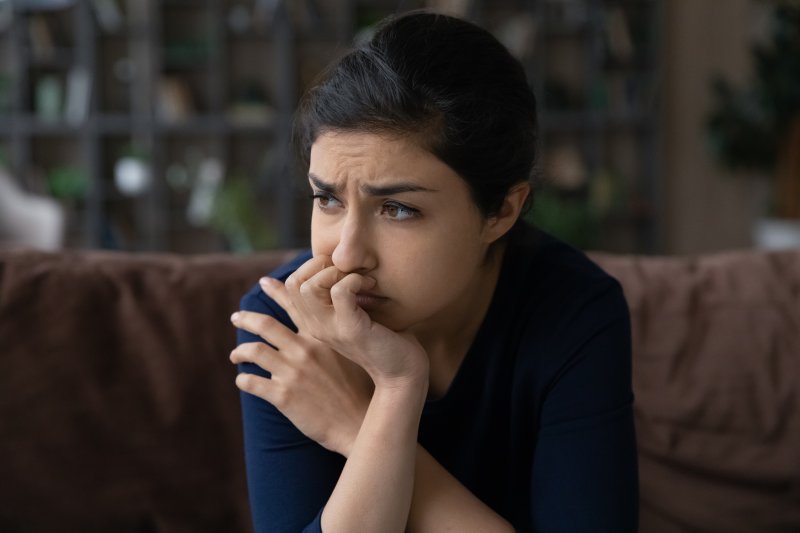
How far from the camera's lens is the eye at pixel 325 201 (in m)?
1.09

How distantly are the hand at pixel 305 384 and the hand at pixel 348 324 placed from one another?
0.12 ft

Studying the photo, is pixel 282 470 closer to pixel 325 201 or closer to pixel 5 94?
pixel 325 201

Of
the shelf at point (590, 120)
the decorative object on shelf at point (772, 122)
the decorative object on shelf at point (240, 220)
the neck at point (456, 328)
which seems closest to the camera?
the neck at point (456, 328)

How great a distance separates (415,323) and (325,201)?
0.21 meters

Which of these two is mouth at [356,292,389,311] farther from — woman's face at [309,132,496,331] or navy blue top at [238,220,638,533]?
navy blue top at [238,220,638,533]

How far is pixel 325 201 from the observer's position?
3.62ft

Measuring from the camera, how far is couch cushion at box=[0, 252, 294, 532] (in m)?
1.46

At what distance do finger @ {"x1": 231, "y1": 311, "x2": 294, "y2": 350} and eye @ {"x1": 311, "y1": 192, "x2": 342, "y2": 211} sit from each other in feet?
0.62

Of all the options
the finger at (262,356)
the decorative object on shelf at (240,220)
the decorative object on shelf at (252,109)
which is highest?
the finger at (262,356)

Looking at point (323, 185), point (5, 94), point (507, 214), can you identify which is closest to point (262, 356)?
point (323, 185)

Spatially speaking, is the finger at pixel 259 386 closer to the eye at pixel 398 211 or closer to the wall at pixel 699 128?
the eye at pixel 398 211

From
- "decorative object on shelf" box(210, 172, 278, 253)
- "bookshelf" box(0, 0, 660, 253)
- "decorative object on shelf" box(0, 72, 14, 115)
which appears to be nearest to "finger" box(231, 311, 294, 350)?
"decorative object on shelf" box(210, 172, 278, 253)

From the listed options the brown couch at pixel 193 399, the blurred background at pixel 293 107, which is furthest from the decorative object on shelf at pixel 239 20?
the brown couch at pixel 193 399

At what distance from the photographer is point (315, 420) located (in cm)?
115
